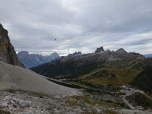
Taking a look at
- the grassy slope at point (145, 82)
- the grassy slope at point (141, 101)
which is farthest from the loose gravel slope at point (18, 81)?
the grassy slope at point (145, 82)

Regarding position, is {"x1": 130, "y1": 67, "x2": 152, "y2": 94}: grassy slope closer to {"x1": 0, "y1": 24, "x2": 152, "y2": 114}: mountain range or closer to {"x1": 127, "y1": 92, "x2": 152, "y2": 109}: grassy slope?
{"x1": 0, "y1": 24, "x2": 152, "y2": 114}: mountain range

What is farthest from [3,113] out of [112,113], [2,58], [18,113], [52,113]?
[2,58]

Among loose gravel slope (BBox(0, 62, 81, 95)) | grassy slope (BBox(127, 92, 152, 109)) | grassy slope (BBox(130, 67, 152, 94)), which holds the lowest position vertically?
grassy slope (BBox(127, 92, 152, 109))

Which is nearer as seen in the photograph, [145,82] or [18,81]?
[18,81]

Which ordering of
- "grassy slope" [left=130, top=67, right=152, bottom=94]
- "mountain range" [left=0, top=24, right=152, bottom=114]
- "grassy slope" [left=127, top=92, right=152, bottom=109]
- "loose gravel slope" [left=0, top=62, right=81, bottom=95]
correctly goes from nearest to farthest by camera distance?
"mountain range" [left=0, top=24, right=152, bottom=114] → "loose gravel slope" [left=0, top=62, right=81, bottom=95] → "grassy slope" [left=127, top=92, right=152, bottom=109] → "grassy slope" [left=130, top=67, right=152, bottom=94]

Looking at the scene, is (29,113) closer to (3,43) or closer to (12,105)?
(12,105)

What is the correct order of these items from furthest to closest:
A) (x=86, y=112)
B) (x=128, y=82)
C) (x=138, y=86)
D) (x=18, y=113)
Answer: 1. (x=128, y=82)
2. (x=138, y=86)
3. (x=86, y=112)
4. (x=18, y=113)

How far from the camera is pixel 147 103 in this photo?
101m

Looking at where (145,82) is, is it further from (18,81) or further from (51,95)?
(18,81)

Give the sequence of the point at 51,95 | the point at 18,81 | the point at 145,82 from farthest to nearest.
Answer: the point at 145,82
the point at 51,95
the point at 18,81

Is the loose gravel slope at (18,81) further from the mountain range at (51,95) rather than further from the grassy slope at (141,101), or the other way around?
the grassy slope at (141,101)

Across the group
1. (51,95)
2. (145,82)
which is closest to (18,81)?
(51,95)

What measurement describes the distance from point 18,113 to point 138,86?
201828 mm

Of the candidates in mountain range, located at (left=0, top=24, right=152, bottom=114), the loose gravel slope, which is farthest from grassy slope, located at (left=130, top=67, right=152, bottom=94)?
the loose gravel slope
